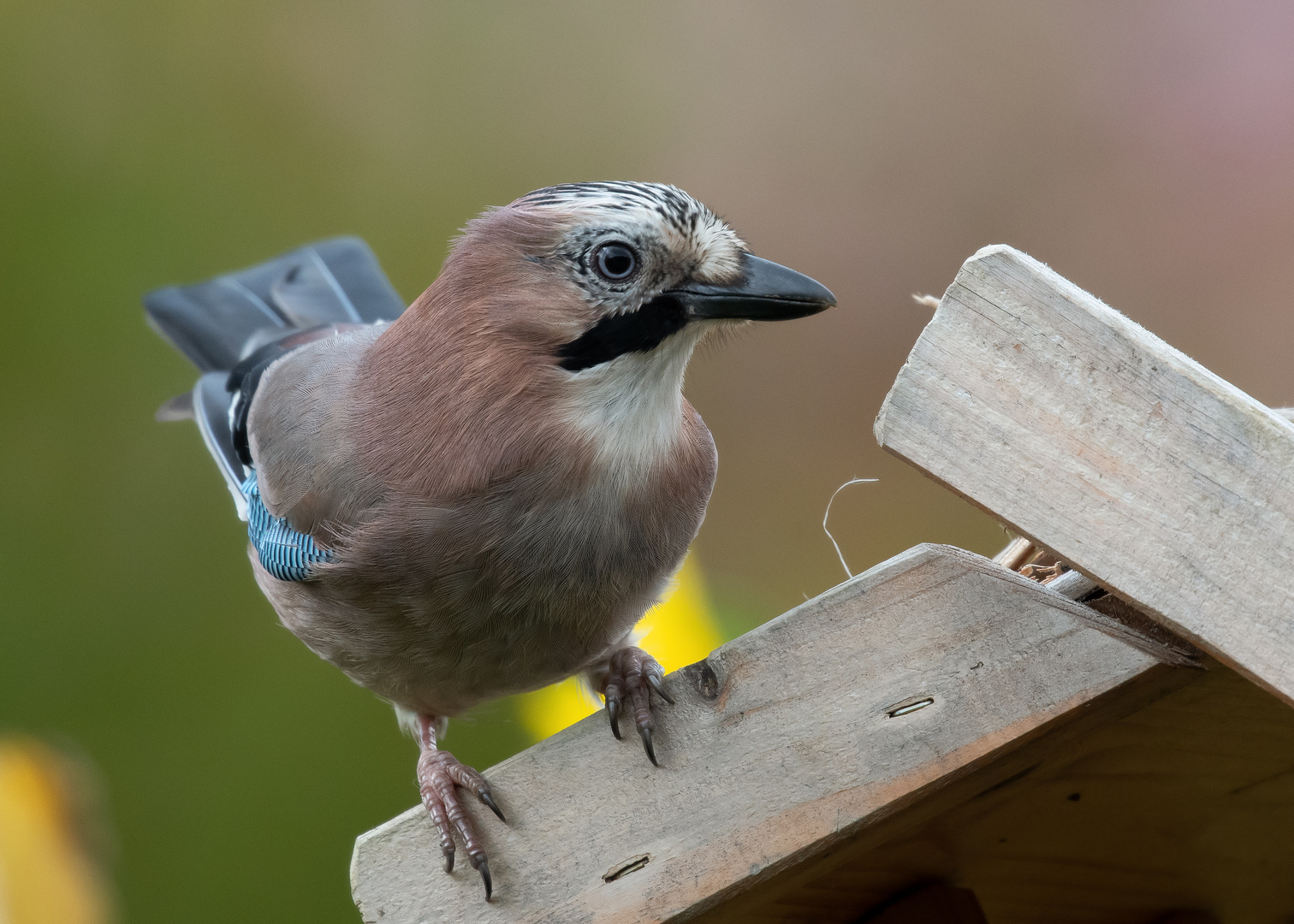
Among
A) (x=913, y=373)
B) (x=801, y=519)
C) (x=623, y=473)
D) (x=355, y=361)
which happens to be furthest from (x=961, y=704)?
(x=801, y=519)

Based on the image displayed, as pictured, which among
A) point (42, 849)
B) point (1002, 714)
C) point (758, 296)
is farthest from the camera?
point (42, 849)

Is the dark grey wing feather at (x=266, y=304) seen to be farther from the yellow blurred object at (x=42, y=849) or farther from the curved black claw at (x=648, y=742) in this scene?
the curved black claw at (x=648, y=742)

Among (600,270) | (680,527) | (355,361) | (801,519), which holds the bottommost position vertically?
(801,519)

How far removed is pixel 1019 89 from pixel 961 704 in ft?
8.11

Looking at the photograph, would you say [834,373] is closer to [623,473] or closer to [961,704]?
[623,473]

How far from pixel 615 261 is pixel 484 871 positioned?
0.65 m

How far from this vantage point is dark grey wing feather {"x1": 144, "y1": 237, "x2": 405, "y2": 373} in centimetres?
238

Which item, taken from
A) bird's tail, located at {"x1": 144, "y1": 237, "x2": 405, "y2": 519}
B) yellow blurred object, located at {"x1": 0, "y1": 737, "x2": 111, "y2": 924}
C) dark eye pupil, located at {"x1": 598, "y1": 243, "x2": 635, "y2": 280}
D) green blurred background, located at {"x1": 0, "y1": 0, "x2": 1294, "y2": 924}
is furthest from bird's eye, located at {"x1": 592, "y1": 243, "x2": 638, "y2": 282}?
yellow blurred object, located at {"x1": 0, "y1": 737, "x2": 111, "y2": 924}

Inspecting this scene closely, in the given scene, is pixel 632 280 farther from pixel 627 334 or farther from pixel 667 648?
pixel 667 648

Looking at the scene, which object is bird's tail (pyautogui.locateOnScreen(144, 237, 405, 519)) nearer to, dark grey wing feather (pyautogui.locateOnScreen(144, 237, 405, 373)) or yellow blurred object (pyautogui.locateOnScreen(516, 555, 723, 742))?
dark grey wing feather (pyautogui.locateOnScreen(144, 237, 405, 373))

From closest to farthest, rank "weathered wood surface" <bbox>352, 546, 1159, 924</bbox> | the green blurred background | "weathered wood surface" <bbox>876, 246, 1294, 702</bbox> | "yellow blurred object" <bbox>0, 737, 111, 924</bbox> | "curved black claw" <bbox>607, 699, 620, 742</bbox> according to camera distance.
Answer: "weathered wood surface" <bbox>876, 246, 1294, 702</bbox> < "weathered wood surface" <bbox>352, 546, 1159, 924</bbox> < "curved black claw" <bbox>607, 699, 620, 742</bbox> < "yellow blurred object" <bbox>0, 737, 111, 924</bbox> < the green blurred background

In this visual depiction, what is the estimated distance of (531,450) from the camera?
4.47 ft

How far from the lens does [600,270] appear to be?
1354 mm

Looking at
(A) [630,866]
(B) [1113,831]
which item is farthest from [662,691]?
(B) [1113,831]
